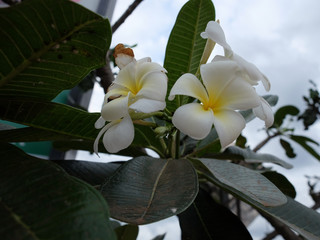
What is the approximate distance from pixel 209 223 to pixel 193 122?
38 centimetres

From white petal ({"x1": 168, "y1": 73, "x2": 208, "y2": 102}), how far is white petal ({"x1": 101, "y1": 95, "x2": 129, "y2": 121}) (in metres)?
0.07

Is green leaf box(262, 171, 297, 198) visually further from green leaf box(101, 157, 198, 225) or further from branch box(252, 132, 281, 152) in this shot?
branch box(252, 132, 281, 152)

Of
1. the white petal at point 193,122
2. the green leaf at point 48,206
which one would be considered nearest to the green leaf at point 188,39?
the white petal at point 193,122

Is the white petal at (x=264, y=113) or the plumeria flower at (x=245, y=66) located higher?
the plumeria flower at (x=245, y=66)

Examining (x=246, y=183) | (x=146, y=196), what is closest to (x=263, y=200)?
(x=246, y=183)

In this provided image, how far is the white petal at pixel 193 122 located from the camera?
16.8 inches

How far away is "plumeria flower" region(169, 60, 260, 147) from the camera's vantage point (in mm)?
431

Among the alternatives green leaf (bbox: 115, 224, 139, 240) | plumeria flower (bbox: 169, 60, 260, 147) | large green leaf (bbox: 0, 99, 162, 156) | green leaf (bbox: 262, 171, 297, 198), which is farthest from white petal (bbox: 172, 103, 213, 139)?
green leaf (bbox: 115, 224, 139, 240)

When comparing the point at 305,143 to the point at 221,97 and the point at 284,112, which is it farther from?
the point at 221,97

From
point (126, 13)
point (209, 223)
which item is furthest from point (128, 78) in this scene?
point (126, 13)

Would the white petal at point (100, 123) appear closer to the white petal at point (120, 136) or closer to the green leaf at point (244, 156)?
the white petal at point (120, 136)

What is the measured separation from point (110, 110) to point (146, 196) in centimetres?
14

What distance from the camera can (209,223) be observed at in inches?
28.2

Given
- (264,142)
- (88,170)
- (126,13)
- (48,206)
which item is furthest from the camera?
(264,142)
